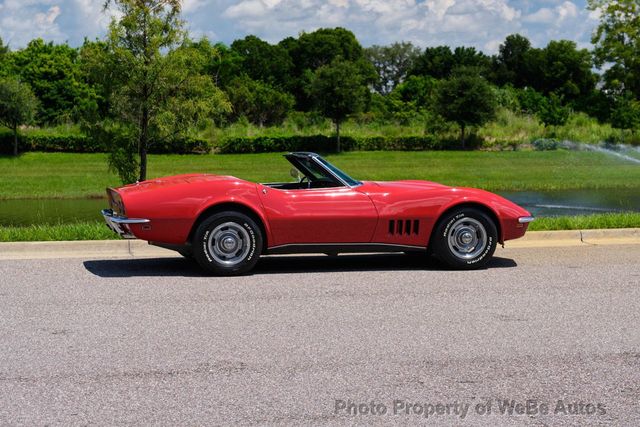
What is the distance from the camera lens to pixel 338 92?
144ft

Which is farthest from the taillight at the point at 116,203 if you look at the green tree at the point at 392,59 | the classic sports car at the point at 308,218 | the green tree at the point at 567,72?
the green tree at the point at 392,59

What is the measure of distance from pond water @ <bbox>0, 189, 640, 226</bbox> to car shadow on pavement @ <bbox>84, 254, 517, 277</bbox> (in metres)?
9.59

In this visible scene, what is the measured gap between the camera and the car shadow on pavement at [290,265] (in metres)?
8.84

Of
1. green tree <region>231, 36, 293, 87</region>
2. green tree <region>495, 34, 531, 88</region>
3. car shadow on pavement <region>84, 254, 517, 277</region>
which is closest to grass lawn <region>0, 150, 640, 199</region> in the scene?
car shadow on pavement <region>84, 254, 517, 277</region>

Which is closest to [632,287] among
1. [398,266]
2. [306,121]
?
[398,266]

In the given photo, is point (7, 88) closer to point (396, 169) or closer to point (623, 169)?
point (396, 169)

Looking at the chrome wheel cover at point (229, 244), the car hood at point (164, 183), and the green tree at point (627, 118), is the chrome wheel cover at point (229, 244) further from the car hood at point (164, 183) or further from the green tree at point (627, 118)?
the green tree at point (627, 118)

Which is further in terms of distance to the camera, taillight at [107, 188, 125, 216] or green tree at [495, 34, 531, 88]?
green tree at [495, 34, 531, 88]

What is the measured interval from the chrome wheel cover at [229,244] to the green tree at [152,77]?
11.6 metres

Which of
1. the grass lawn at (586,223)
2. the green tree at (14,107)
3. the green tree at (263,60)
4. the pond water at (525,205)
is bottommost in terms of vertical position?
the pond water at (525,205)

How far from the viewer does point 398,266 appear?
370 inches

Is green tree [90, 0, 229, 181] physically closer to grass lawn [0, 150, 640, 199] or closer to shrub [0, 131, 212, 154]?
grass lawn [0, 150, 640, 199]

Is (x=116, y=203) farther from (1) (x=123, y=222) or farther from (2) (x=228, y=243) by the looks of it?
(2) (x=228, y=243)

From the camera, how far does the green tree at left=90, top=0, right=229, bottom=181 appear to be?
1947cm
